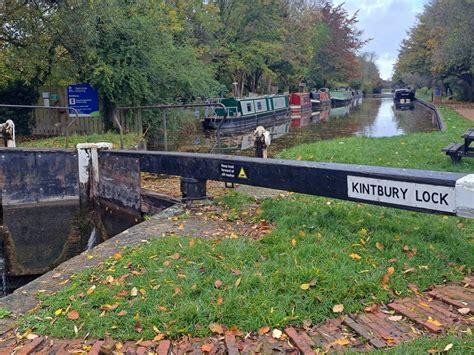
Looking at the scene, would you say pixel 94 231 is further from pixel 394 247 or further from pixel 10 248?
pixel 394 247

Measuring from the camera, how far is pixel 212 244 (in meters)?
4.74

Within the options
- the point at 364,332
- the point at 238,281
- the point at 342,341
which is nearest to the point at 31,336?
the point at 238,281

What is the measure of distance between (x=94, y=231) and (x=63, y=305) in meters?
4.81

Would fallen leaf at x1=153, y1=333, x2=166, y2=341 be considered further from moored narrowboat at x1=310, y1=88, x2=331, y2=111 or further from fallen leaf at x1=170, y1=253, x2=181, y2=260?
moored narrowboat at x1=310, y1=88, x2=331, y2=111

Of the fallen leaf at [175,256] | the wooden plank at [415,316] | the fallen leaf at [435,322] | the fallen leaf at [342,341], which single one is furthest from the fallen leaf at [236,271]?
the fallen leaf at [435,322]

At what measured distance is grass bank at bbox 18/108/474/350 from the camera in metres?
3.40

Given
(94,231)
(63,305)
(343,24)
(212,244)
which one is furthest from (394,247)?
(343,24)

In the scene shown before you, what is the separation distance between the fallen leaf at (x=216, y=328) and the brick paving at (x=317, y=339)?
0.10ft

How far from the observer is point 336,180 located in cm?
483

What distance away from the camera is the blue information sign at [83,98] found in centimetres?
1425

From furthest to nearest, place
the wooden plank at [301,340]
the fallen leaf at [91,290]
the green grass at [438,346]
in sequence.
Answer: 1. the fallen leaf at [91,290]
2. the wooden plank at [301,340]
3. the green grass at [438,346]

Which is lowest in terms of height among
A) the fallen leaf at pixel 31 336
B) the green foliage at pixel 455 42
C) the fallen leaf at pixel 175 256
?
the fallen leaf at pixel 31 336

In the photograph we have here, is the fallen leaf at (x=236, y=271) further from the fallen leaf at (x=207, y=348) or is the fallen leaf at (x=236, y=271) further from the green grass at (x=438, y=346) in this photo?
the green grass at (x=438, y=346)

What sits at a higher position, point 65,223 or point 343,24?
point 343,24
